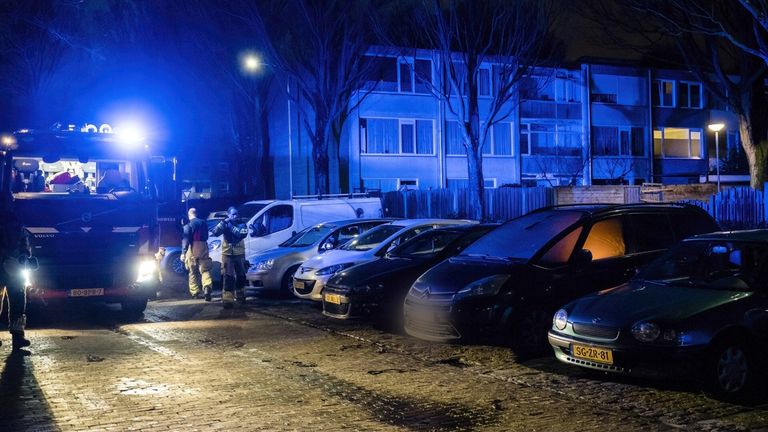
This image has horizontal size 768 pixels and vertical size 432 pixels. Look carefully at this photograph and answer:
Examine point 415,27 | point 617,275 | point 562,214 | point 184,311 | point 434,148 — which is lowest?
point 184,311

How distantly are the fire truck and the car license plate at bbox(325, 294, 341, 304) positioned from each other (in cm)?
331

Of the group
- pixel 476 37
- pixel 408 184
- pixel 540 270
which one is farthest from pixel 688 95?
pixel 540 270

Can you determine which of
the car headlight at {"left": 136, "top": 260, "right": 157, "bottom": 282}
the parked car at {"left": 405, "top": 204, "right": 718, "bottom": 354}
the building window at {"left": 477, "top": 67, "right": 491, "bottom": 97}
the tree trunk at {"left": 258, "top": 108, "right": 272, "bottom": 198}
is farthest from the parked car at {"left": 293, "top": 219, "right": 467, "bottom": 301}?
the building window at {"left": 477, "top": 67, "right": 491, "bottom": 97}

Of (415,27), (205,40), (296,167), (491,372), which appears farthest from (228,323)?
(296,167)

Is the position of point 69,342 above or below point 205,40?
below

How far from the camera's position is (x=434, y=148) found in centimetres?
3831

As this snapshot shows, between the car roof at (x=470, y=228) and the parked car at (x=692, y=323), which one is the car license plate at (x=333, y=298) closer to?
the car roof at (x=470, y=228)

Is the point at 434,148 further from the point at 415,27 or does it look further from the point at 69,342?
the point at 69,342

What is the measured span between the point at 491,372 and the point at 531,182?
110 ft

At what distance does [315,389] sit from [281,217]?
12001mm

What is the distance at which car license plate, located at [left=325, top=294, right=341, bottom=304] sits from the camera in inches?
436

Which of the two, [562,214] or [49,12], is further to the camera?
[49,12]

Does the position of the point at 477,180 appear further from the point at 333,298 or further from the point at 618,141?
the point at 618,141

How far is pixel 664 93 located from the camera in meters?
45.3
